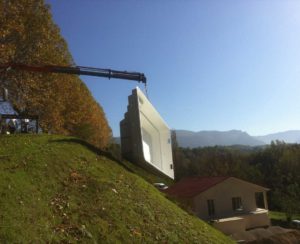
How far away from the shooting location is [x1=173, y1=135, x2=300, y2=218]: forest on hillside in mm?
57956

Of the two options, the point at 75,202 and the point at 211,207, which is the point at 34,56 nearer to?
the point at 75,202

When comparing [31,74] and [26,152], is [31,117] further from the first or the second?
[26,152]

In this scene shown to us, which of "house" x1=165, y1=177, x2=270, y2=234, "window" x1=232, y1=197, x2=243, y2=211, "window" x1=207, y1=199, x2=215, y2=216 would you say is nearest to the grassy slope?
"house" x1=165, y1=177, x2=270, y2=234

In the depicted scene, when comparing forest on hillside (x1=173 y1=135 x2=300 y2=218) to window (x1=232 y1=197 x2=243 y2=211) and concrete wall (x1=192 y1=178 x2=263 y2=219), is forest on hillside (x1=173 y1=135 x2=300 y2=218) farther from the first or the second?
window (x1=232 y1=197 x2=243 y2=211)

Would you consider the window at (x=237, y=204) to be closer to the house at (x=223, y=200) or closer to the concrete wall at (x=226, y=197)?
the house at (x=223, y=200)

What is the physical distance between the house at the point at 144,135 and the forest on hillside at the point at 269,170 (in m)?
21.3

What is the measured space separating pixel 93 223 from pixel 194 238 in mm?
4346

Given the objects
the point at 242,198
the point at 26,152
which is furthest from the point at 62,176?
the point at 242,198

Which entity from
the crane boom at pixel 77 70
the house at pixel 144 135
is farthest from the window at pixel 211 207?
the crane boom at pixel 77 70

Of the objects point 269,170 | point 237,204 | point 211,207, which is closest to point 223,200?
point 211,207

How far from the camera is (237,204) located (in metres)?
34.7

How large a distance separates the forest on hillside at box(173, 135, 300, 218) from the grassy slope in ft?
111

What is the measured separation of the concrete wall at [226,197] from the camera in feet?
107

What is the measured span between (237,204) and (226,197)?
158 centimetres
